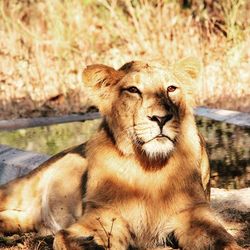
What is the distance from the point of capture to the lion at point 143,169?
343cm

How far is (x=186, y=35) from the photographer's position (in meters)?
10.9

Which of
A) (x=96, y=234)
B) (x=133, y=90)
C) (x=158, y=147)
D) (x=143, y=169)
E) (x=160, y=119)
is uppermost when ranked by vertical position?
(x=133, y=90)

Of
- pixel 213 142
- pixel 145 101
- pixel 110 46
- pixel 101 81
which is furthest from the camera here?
pixel 110 46

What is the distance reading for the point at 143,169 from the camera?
3592 millimetres

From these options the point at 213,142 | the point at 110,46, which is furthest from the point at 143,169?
the point at 110,46

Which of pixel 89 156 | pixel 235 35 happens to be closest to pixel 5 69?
pixel 235 35

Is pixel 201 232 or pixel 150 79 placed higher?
pixel 150 79

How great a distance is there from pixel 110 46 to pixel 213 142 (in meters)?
5.72

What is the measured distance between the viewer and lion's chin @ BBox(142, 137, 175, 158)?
3.43 m

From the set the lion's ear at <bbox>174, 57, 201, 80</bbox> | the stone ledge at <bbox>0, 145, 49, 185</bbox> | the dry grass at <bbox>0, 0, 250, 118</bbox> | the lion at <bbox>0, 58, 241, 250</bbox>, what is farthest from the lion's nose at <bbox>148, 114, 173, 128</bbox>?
the dry grass at <bbox>0, 0, 250, 118</bbox>

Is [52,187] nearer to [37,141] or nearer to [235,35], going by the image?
[37,141]

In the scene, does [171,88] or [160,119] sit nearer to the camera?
[160,119]

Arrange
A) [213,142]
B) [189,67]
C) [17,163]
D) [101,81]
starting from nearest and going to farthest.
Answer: [101,81] → [189,67] → [17,163] → [213,142]

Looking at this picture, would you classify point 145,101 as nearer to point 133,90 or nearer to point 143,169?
point 133,90
